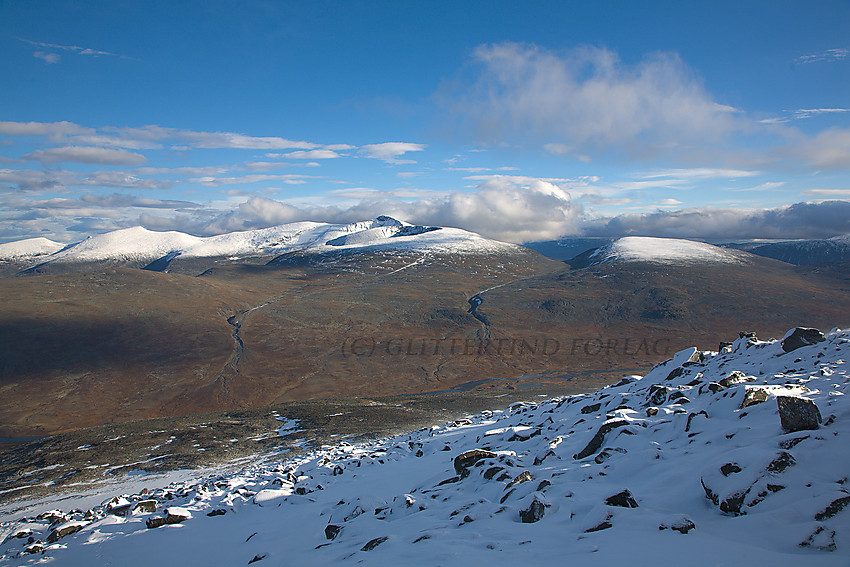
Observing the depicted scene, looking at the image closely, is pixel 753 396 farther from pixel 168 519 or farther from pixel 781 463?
pixel 168 519

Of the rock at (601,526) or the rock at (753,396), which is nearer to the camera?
the rock at (601,526)

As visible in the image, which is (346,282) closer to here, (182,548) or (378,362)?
(378,362)

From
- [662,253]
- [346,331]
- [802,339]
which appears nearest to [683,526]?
[802,339]

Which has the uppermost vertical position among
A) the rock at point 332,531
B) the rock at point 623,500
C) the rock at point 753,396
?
the rock at point 753,396

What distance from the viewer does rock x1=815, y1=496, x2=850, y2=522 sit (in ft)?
A: 13.1

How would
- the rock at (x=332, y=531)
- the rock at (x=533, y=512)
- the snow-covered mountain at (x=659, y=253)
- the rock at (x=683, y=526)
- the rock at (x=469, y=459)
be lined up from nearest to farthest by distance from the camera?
the rock at (x=683, y=526) < the rock at (x=533, y=512) < the rock at (x=332, y=531) < the rock at (x=469, y=459) < the snow-covered mountain at (x=659, y=253)

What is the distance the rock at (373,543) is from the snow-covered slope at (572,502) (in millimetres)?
29

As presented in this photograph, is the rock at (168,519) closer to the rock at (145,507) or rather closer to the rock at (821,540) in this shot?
the rock at (145,507)

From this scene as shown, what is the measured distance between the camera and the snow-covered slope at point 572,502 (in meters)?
4.29

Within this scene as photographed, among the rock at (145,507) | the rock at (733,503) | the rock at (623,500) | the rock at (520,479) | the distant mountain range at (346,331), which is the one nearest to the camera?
the rock at (733,503)

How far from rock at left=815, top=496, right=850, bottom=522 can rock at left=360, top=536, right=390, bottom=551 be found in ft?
15.6

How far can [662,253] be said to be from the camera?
149m

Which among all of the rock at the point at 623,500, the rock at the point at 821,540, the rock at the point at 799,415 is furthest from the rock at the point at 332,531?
the rock at the point at 799,415

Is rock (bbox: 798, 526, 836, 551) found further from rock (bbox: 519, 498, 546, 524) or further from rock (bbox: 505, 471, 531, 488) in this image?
rock (bbox: 505, 471, 531, 488)
